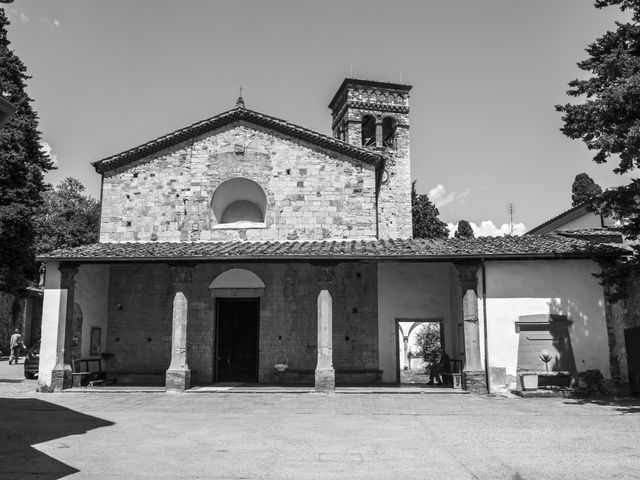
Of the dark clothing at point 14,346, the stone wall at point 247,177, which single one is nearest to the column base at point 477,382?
the stone wall at point 247,177

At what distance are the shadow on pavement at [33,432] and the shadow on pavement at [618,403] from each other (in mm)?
10103

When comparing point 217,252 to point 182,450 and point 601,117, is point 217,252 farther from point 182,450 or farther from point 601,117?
point 601,117

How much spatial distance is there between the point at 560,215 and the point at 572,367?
572 inches

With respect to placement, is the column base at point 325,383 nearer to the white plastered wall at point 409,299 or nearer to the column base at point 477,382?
the white plastered wall at point 409,299

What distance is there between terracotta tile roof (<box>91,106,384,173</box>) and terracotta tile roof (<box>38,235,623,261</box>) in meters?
3.12

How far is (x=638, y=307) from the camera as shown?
46.7 feet

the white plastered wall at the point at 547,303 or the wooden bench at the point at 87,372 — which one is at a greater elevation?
the white plastered wall at the point at 547,303

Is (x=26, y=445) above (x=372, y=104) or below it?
below

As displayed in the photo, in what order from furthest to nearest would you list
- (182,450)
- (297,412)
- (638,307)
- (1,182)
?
(1,182)
(638,307)
(297,412)
(182,450)

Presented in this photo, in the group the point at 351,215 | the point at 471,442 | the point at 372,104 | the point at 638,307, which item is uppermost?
the point at 372,104

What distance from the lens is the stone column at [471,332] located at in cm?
1440

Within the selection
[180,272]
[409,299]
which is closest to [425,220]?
[409,299]

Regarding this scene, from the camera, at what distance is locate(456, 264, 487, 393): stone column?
14398mm

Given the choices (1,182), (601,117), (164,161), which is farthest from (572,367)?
(1,182)
